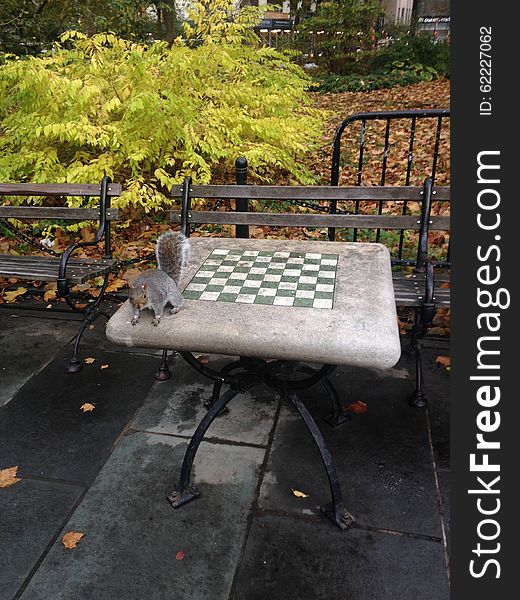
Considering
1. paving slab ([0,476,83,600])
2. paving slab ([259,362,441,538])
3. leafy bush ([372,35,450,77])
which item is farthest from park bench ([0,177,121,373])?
leafy bush ([372,35,450,77])

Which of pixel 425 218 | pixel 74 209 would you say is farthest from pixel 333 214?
pixel 74 209

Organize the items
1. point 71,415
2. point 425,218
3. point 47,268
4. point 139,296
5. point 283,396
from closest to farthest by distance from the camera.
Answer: point 139,296 < point 283,396 < point 71,415 < point 425,218 < point 47,268

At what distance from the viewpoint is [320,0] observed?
54.4 ft

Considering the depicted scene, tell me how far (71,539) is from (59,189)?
2773 mm

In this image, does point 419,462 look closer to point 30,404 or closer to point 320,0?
point 30,404

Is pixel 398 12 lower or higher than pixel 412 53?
higher

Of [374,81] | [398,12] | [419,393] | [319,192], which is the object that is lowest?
[419,393]

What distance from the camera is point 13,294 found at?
15.9 feet

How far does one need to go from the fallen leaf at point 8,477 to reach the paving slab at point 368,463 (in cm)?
130

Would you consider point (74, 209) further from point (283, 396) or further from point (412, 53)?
point (412, 53)

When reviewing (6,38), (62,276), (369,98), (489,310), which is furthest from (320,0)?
(489,310)

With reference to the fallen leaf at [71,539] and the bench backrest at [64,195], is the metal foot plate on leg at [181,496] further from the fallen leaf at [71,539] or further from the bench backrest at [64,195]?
the bench backrest at [64,195]

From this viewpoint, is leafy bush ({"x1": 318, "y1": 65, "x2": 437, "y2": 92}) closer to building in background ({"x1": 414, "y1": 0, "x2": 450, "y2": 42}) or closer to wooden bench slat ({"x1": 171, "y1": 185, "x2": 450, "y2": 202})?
building in background ({"x1": 414, "y1": 0, "x2": 450, "y2": 42})

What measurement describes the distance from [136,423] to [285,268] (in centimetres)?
134
